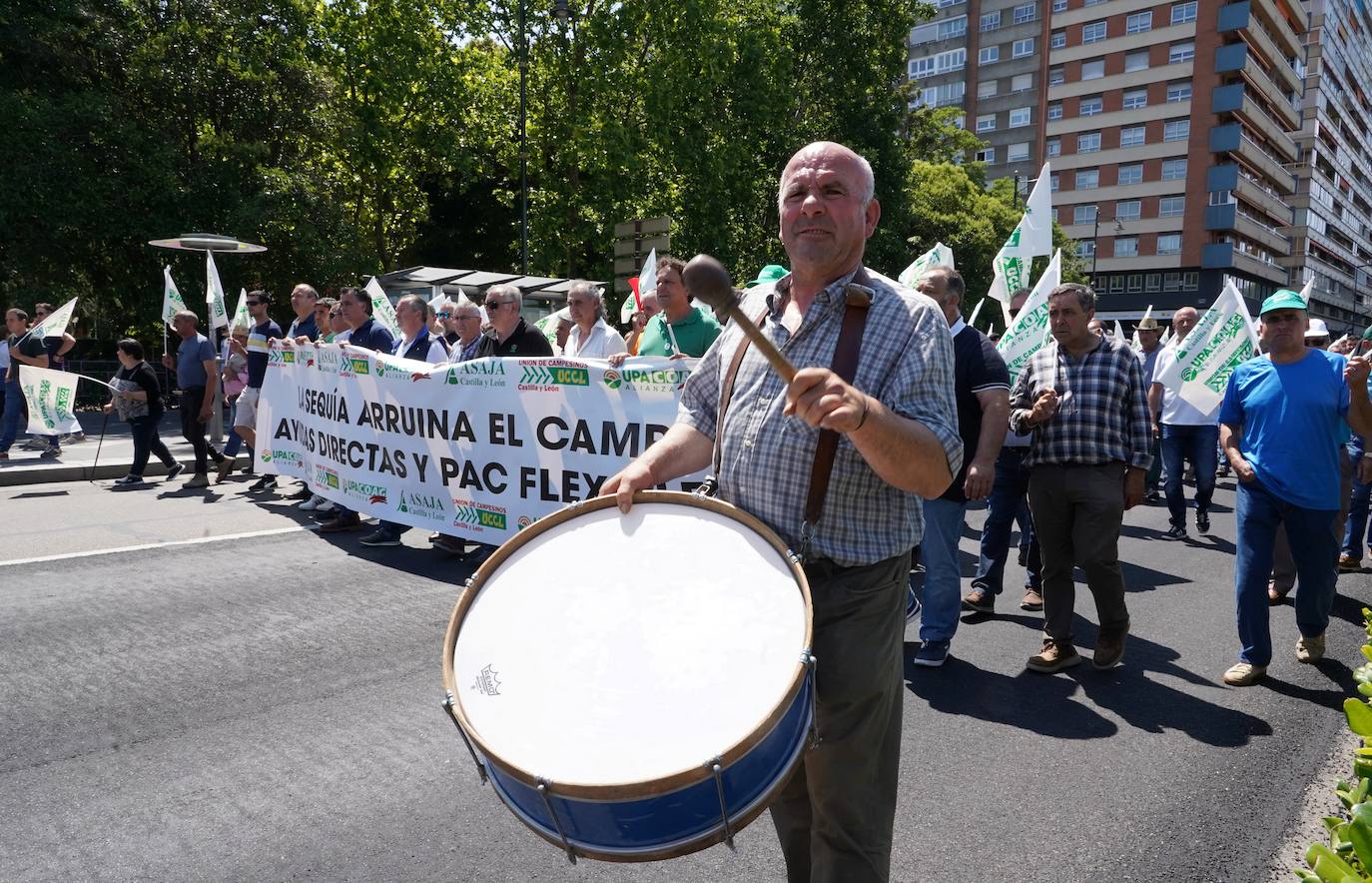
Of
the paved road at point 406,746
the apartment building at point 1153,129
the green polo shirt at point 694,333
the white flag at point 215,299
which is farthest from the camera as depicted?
the apartment building at point 1153,129

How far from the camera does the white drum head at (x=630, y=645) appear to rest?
1.78 m

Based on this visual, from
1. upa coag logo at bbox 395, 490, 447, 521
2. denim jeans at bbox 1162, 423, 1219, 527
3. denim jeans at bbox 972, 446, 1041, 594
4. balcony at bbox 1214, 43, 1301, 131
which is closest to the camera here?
denim jeans at bbox 972, 446, 1041, 594

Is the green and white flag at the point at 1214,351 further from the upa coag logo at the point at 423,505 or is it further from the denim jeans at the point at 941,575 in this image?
the upa coag logo at the point at 423,505

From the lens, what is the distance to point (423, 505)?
766 centimetres

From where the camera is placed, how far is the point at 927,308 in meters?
2.18

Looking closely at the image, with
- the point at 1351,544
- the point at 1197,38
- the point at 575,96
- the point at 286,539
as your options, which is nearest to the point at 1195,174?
the point at 1197,38

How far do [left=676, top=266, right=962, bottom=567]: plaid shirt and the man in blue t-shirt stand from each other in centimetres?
343

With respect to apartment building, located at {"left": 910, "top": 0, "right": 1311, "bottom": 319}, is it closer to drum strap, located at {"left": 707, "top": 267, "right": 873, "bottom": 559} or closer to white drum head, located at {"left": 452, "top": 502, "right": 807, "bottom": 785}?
drum strap, located at {"left": 707, "top": 267, "right": 873, "bottom": 559}

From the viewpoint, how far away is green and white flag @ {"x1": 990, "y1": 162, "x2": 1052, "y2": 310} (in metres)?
9.62

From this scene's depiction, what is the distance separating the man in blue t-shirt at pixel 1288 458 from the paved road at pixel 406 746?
465 millimetres

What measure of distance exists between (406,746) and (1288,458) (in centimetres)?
436

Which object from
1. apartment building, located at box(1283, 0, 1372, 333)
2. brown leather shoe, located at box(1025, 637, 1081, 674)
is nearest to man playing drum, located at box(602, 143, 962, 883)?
brown leather shoe, located at box(1025, 637, 1081, 674)

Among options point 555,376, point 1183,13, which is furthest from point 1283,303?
point 1183,13

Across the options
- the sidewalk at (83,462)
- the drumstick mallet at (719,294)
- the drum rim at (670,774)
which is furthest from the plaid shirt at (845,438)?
the sidewalk at (83,462)
